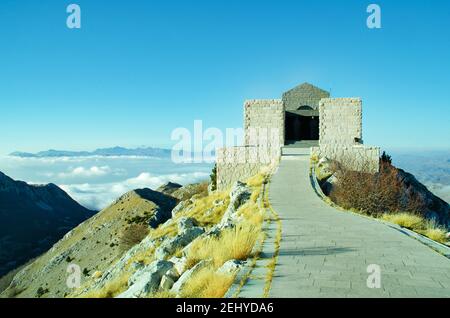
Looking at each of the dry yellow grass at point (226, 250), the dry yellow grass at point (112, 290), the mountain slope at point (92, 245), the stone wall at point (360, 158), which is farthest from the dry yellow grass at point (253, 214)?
the mountain slope at point (92, 245)

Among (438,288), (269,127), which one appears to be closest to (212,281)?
(438,288)

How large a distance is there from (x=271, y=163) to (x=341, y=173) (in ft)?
16.5

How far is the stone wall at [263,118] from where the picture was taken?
32312mm

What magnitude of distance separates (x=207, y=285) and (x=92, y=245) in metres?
92.5

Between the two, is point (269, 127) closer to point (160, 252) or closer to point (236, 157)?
point (236, 157)

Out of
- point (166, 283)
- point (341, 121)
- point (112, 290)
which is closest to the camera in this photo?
point (166, 283)

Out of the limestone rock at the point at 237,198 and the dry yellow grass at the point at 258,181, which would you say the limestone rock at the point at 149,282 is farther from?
the dry yellow grass at the point at 258,181

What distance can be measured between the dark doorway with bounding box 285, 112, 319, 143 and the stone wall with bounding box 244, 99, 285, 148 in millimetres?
6660

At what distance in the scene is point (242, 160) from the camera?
28.4 m

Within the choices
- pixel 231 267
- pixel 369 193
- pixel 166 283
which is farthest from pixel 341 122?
pixel 166 283

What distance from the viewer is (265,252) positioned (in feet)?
28.7

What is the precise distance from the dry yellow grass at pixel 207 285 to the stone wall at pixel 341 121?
2574 cm

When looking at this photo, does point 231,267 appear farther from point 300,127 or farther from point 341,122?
point 300,127
